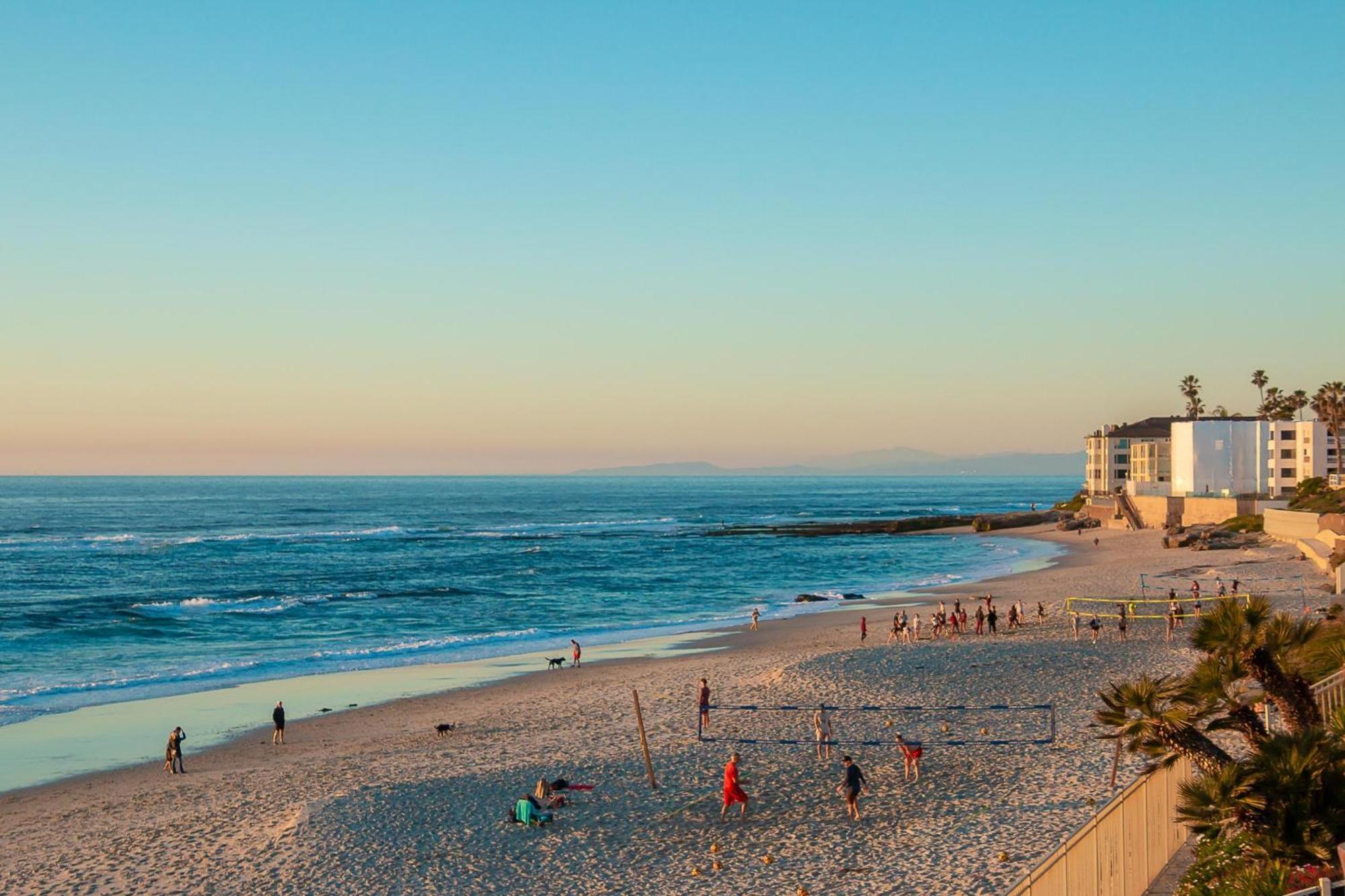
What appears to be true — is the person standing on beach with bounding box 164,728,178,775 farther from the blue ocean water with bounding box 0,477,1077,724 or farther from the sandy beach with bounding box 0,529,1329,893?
the blue ocean water with bounding box 0,477,1077,724

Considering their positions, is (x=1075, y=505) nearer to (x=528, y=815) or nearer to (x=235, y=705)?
(x=235, y=705)

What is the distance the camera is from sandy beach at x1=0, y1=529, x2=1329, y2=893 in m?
17.3

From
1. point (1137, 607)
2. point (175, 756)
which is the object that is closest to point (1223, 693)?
point (175, 756)

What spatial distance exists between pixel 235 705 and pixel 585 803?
16872 millimetres

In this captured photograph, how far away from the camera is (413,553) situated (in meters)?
94.3

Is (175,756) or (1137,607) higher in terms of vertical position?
(1137,607)

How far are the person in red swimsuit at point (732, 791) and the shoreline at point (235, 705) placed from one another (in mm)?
13979

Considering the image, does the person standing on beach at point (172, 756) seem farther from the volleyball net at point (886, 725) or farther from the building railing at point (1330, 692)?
the building railing at point (1330, 692)

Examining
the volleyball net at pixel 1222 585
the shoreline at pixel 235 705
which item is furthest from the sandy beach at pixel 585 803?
the volleyball net at pixel 1222 585

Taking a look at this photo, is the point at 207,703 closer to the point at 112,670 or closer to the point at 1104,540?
the point at 112,670

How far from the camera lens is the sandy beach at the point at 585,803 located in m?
17.3

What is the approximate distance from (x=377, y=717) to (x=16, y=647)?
73.7ft

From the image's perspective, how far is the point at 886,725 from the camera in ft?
86.2

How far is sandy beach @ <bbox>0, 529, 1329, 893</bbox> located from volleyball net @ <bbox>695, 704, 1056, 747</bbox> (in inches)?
13.6
